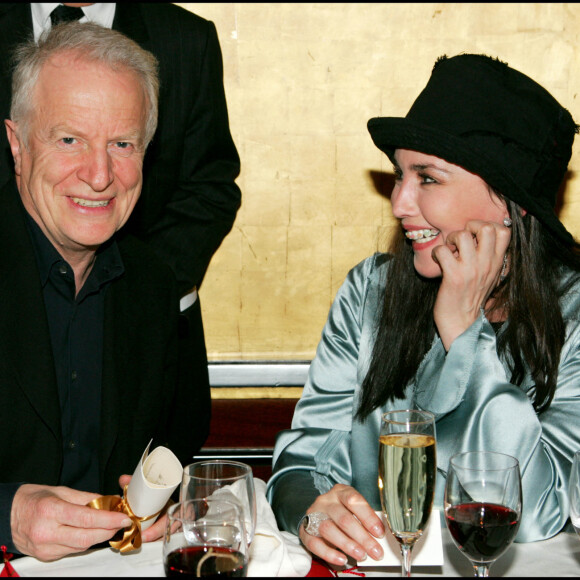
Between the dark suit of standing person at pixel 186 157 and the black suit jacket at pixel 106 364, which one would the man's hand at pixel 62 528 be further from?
the dark suit of standing person at pixel 186 157

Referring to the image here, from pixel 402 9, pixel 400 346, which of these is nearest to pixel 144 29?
pixel 402 9

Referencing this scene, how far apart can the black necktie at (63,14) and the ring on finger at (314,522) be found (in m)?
1.81

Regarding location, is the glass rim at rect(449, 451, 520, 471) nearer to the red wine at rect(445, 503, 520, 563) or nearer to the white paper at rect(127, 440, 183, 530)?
the red wine at rect(445, 503, 520, 563)

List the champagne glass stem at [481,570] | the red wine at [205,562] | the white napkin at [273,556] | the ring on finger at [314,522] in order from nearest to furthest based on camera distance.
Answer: the red wine at [205,562]
the champagne glass stem at [481,570]
the white napkin at [273,556]
the ring on finger at [314,522]

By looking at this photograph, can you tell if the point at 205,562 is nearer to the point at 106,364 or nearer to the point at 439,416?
the point at 439,416

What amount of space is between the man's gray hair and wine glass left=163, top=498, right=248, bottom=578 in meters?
1.26

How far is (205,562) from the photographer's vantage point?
1.18 metres

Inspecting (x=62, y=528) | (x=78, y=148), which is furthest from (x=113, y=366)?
(x=62, y=528)

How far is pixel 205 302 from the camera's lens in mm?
3131

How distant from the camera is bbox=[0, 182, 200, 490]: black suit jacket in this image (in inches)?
78.7

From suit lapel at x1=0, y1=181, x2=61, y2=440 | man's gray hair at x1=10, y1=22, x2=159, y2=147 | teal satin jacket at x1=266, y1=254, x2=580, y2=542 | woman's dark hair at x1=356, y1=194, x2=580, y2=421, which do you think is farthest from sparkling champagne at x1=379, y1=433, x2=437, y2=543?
man's gray hair at x1=10, y1=22, x2=159, y2=147

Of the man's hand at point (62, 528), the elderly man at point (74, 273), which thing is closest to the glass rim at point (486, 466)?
the man's hand at point (62, 528)

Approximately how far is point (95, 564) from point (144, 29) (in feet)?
6.09

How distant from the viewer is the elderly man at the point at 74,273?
2.02 metres
